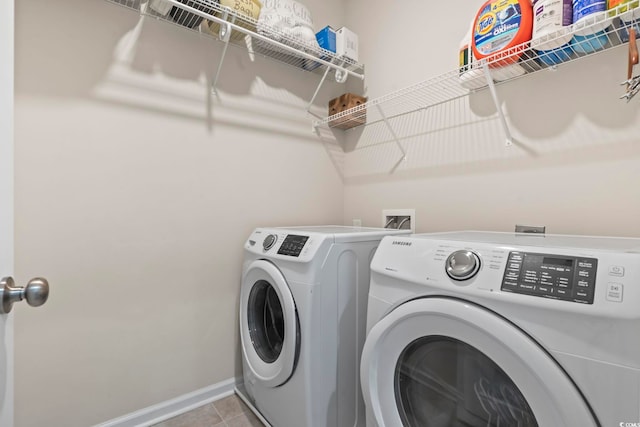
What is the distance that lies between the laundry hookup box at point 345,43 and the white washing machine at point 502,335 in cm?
136

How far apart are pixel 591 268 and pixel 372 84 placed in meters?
1.69

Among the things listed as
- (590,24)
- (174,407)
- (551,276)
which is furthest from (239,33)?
(174,407)

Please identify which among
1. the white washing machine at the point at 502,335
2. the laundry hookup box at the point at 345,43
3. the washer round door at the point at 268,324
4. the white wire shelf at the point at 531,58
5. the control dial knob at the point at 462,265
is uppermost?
the laundry hookup box at the point at 345,43

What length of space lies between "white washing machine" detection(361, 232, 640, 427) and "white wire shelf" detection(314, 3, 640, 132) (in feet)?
2.26

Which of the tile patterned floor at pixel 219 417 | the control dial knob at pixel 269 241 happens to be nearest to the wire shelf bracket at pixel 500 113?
the control dial knob at pixel 269 241

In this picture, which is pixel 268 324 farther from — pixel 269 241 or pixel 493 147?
pixel 493 147

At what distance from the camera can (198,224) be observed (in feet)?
5.26

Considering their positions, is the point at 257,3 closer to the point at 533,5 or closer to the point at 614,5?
the point at 533,5

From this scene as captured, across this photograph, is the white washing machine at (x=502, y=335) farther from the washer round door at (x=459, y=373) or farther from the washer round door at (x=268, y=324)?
the washer round door at (x=268, y=324)

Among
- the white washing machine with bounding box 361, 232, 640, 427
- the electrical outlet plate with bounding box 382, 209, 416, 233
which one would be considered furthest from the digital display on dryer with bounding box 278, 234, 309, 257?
the electrical outlet plate with bounding box 382, 209, 416, 233

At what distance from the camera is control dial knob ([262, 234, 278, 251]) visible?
1.40 meters

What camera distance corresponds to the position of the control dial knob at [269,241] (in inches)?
55.3

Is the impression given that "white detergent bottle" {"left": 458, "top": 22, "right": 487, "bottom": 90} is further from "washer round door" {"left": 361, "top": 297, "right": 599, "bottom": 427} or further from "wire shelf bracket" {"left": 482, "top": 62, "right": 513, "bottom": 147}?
"washer round door" {"left": 361, "top": 297, "right": 599, "bottom": 427}

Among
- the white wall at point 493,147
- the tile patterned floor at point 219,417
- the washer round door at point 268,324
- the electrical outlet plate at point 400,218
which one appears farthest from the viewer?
the electrical outlet plate at point 400,218
